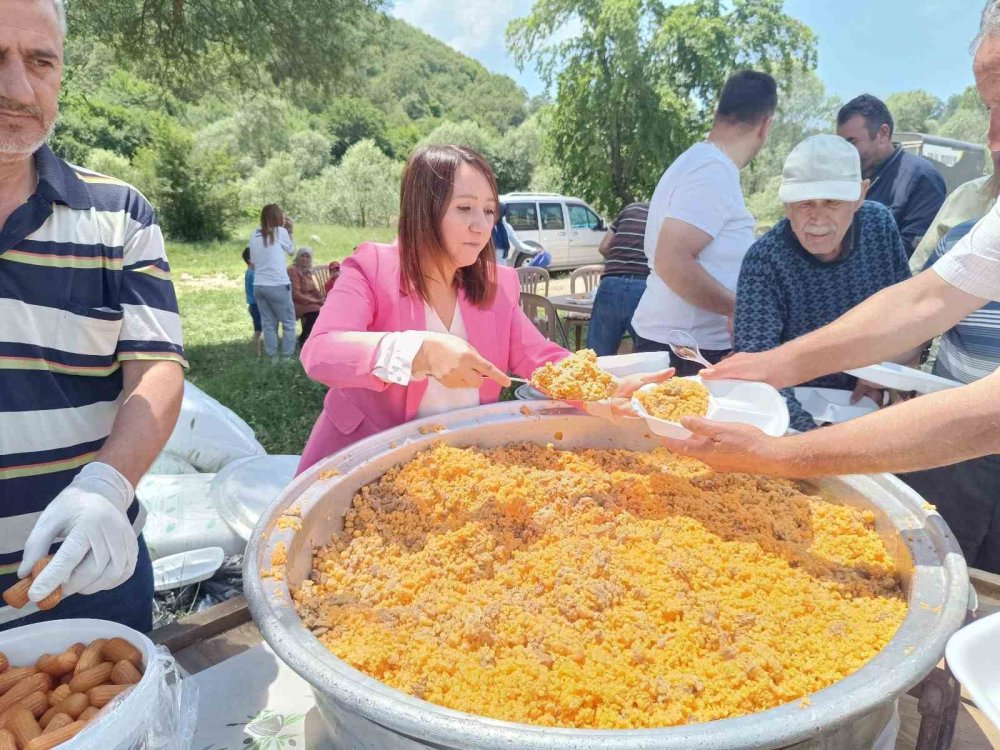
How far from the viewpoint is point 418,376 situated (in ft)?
5.05

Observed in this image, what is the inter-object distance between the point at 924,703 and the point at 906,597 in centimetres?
24

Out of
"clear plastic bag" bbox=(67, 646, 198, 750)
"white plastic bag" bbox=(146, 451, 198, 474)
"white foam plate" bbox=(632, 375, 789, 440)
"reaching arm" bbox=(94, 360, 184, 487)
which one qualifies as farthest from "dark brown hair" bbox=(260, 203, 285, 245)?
"clear plastic bag" bbox=(67, 646, 198, 750)

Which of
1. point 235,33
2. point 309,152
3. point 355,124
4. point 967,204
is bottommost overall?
point 967,204

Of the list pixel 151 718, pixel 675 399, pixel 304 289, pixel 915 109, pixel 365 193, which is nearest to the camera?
pixel 151 718

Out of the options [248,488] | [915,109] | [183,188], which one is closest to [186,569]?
[248,488]

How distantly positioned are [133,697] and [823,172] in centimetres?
226

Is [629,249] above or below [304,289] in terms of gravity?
above

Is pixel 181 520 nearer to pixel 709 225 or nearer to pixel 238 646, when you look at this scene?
pixel 238 646

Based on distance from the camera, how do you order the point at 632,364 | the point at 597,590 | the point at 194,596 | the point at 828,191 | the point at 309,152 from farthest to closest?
1. the point at 309,152
2. the point at 828,191
3. the point at 632,364
4. the point at 194,596
5. the point at 597,590

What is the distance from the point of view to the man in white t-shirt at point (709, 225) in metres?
2.64

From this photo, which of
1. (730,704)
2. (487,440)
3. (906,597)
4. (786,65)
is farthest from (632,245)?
(786,65)

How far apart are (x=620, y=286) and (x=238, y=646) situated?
3043mm

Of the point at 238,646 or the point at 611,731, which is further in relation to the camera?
the point at 238,646

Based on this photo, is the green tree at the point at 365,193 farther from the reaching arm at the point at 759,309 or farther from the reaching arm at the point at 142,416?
the reaching arm at the point at 142,416
